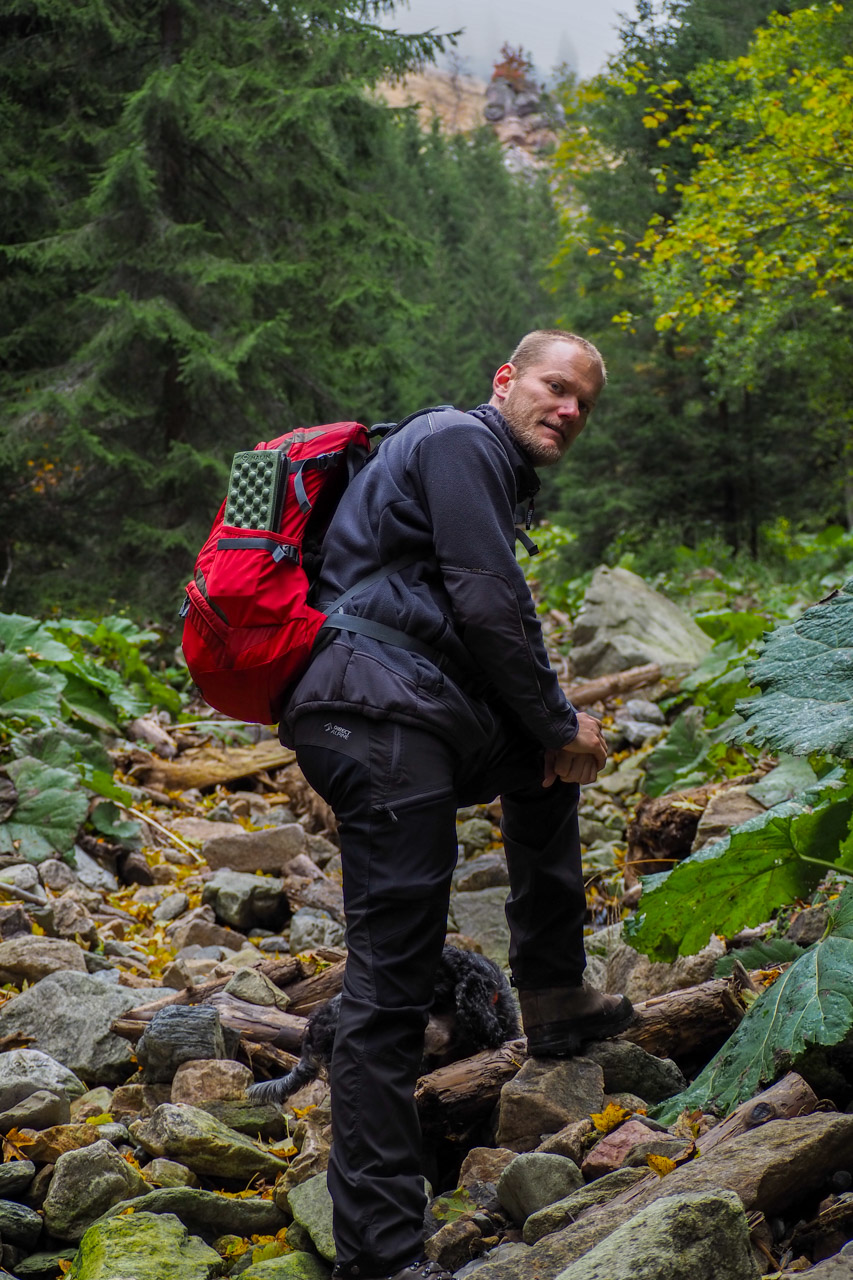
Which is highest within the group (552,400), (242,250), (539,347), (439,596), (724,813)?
(242,250)

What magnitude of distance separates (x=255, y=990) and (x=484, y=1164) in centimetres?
121

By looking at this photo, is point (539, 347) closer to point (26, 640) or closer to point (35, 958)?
point (35, 958)

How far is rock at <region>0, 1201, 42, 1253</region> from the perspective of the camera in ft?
8.55

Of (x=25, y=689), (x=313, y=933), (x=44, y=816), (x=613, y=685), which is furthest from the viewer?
(x=613, y=685)

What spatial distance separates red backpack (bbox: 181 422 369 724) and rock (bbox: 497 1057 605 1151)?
3.96 feet

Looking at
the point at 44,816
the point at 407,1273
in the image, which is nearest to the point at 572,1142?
the point at 407,1273

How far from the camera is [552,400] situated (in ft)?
9.12

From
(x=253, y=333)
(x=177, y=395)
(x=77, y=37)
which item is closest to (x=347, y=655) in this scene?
(x=253, y=333)

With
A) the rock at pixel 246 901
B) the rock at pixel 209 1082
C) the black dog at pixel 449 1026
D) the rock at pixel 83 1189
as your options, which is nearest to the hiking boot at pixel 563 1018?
the black dog at pixel 449 1026

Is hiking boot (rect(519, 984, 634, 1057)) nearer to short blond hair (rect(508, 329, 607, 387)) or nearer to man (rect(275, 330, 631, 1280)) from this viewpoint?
man (rect(275, 330, 631, 1280))

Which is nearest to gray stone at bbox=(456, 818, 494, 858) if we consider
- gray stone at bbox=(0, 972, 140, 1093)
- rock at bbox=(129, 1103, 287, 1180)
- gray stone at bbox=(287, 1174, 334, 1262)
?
gray stone at bbox=(0, 972, 140, 1093)

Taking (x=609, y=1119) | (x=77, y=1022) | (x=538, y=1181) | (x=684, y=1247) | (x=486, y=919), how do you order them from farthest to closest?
(x=486, y=919)
(x=77, y=1022)
(x=609, y=1119)
(x=538, y=1181)
(x=684, y=1247)

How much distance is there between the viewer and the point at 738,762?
5.59m

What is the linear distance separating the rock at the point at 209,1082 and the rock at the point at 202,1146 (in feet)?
0.72
